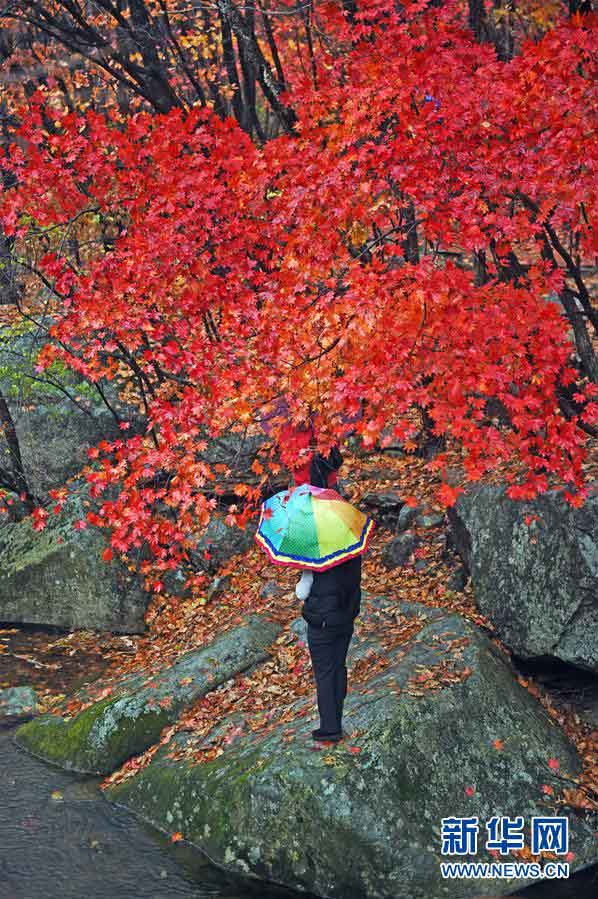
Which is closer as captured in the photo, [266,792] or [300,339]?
[266,792]

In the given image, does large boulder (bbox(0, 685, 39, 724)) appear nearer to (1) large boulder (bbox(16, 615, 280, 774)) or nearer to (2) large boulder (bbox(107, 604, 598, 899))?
(1) large boulder (bbox(16, 615, 280, 774))

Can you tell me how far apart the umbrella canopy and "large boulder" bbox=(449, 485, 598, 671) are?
8.74 feet

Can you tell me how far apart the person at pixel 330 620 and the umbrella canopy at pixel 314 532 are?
179 mm

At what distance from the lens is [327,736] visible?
6926mm

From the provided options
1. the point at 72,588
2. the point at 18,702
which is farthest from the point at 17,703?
the point at 72,588

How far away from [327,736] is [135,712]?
253 cm

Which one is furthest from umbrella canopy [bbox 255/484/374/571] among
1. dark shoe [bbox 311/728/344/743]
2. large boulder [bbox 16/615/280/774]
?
large boulder [bbox 16/615/280/774]

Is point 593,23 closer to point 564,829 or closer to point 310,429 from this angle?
point 310,429

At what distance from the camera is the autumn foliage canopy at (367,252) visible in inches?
283

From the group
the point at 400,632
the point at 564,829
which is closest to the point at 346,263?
the point at 400,632

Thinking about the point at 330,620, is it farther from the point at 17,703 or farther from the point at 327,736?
the point at 17,703

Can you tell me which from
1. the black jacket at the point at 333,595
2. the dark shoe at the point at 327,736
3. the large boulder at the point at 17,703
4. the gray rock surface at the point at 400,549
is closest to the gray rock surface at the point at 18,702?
the large boulder at the point at 17,703

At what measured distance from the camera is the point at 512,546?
8.55 m

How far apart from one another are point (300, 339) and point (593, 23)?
3.62 metres
